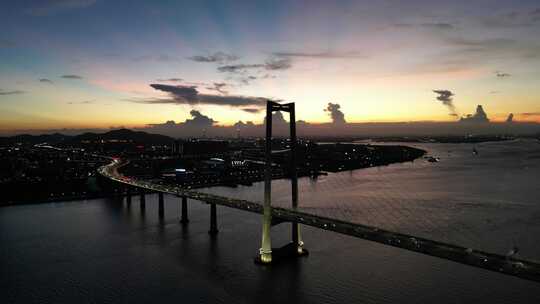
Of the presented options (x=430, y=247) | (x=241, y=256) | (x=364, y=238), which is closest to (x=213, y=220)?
(x=241, y=256)

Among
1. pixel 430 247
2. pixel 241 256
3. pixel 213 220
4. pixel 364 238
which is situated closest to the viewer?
pixel 430 247

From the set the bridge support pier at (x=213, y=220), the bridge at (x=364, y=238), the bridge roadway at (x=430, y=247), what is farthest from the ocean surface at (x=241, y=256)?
the bridge roadway at (x=430, y=247)

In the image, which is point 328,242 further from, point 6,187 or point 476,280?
point 6,187

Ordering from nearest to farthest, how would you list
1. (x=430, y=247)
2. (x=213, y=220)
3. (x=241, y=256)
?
(x=430, y=247), (x=241, y=256), (x=213, y=220)

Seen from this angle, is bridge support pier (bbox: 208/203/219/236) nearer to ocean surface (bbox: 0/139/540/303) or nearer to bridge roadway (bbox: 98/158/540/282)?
ocean surface (bbox: 0/139/540/303)

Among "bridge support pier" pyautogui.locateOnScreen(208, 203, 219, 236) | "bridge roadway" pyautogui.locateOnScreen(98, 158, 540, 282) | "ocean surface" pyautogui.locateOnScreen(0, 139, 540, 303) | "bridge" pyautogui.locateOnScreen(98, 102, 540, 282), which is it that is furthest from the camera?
"bridge support pier" pyautogui.locateOnScreen(208, 203, 219, 236)

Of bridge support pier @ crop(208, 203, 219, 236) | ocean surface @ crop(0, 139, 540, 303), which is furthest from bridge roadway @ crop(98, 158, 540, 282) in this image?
bridge support pier @ crop(208, 203, 219, 236)

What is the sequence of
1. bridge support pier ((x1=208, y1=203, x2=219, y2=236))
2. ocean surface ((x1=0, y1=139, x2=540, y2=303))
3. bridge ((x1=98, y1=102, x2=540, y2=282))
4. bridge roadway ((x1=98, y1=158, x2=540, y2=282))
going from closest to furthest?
bridge roadway ((x1=98, y1=158, x2=540, y2=282))
bridge ((x1=98, y1=102, x2=540, y2=282))
ocean surface ((x1=0, y1=139, x2=540, y2=303))
bridge support pier ((x1=208, y1=203, x2=219, y2=236))

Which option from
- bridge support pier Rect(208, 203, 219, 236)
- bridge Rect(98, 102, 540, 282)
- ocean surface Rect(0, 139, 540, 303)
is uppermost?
bridge Rect(98, 102, 540, 282)

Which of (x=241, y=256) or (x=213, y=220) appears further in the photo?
(x=213, y=220)

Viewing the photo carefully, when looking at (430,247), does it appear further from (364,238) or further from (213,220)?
(213,220)
